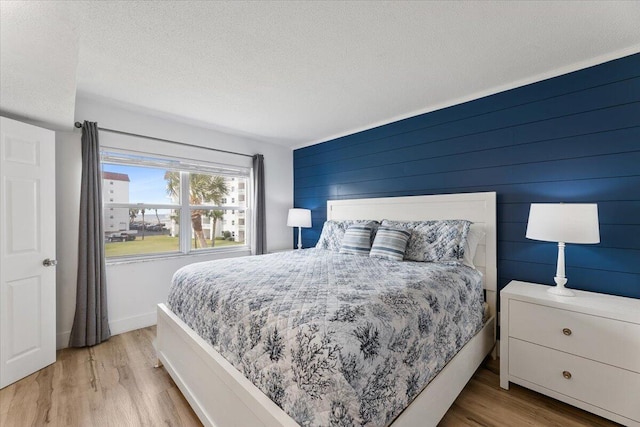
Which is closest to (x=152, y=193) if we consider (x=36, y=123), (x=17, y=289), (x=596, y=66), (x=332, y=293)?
(x=36, y=123)

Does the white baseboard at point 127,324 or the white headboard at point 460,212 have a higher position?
the white headboard at point 460,212

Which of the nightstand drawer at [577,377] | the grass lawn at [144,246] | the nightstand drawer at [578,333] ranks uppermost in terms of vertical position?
the grass lawn at [144,246]

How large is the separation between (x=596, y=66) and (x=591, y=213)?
1154 millimetres

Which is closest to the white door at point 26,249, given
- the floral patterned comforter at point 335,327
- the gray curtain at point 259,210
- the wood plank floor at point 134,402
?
the wood plank floor at point 134,402

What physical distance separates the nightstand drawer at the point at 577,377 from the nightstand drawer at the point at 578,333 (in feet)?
0.16

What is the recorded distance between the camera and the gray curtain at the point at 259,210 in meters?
3.98

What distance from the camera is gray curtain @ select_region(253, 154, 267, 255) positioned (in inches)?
157

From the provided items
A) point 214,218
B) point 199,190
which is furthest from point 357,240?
point 199,190

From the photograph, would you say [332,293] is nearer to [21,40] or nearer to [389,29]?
[389,29]

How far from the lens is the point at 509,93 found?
2406 mm

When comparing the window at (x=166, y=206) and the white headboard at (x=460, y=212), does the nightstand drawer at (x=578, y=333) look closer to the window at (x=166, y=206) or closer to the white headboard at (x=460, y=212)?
the white headboard at (x=460, y=212)

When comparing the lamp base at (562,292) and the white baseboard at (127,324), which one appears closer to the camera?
the lamp base at (562,292)

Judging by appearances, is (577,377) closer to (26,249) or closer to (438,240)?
(438,240)

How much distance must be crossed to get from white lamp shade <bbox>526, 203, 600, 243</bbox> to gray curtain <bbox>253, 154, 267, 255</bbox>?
3.19 metres
